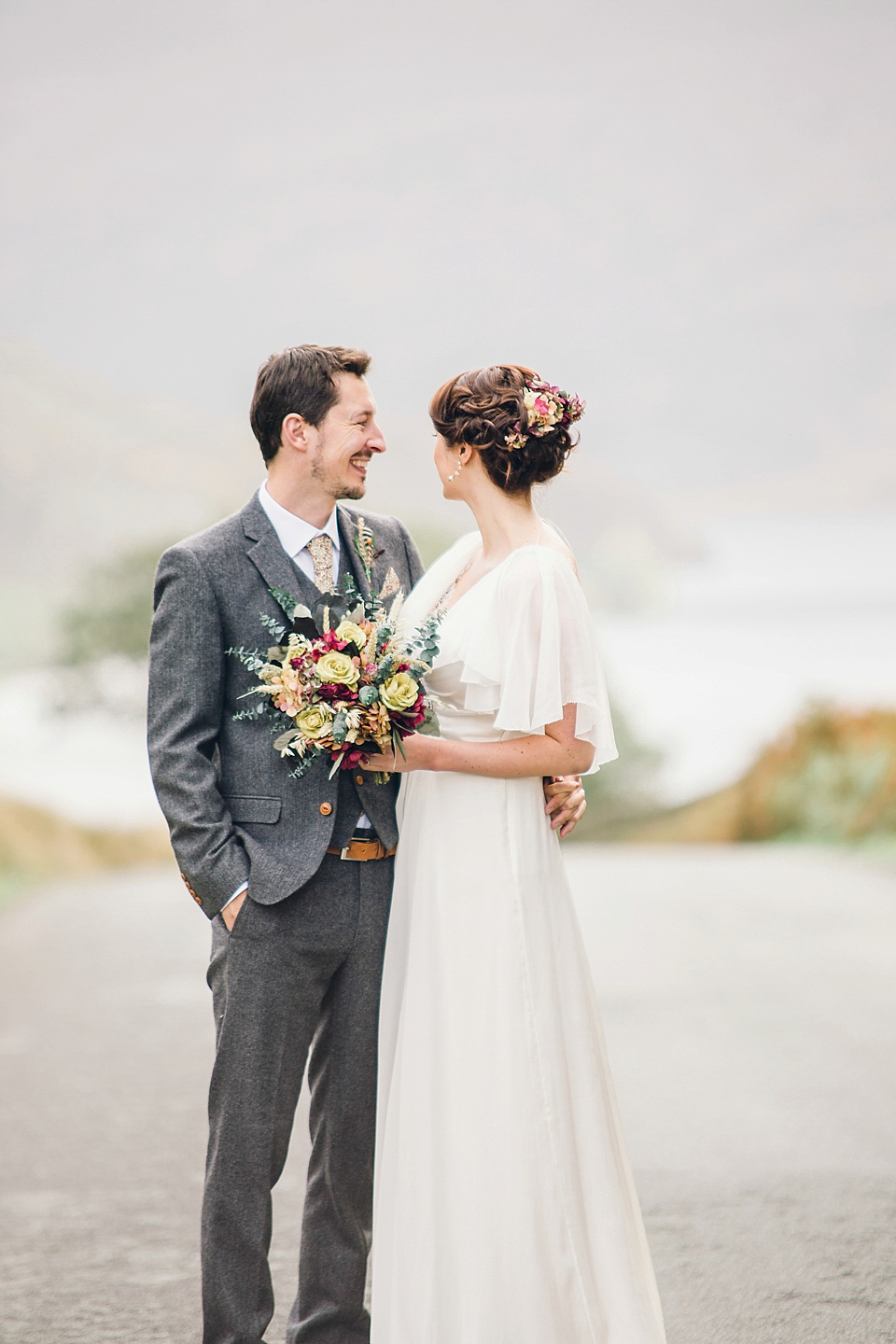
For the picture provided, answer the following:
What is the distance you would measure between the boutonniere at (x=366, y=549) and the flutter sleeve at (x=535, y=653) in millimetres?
289

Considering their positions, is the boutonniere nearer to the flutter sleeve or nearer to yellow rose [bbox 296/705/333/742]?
the flutter sleeve

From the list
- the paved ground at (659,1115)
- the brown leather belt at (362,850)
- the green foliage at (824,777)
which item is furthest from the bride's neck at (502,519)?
the green foliage at (824,777)

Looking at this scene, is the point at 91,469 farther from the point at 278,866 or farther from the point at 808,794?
the point at 278,866

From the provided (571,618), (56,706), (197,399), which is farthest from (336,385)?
(197,399)

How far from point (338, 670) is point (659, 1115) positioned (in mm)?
2764

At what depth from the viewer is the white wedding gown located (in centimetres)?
227

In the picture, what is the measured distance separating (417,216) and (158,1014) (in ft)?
28.6

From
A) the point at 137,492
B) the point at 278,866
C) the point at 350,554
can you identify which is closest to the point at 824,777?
the point at 137,492

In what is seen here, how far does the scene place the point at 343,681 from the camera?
209 cm

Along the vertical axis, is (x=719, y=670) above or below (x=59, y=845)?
above

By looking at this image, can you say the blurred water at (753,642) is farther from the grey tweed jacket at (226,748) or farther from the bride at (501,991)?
the grey tweed jacket at (226,748)

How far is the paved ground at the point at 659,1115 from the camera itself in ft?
9.50

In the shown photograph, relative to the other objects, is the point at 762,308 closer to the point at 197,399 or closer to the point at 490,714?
the point at 197,399

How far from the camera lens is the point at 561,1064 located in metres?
2.35
